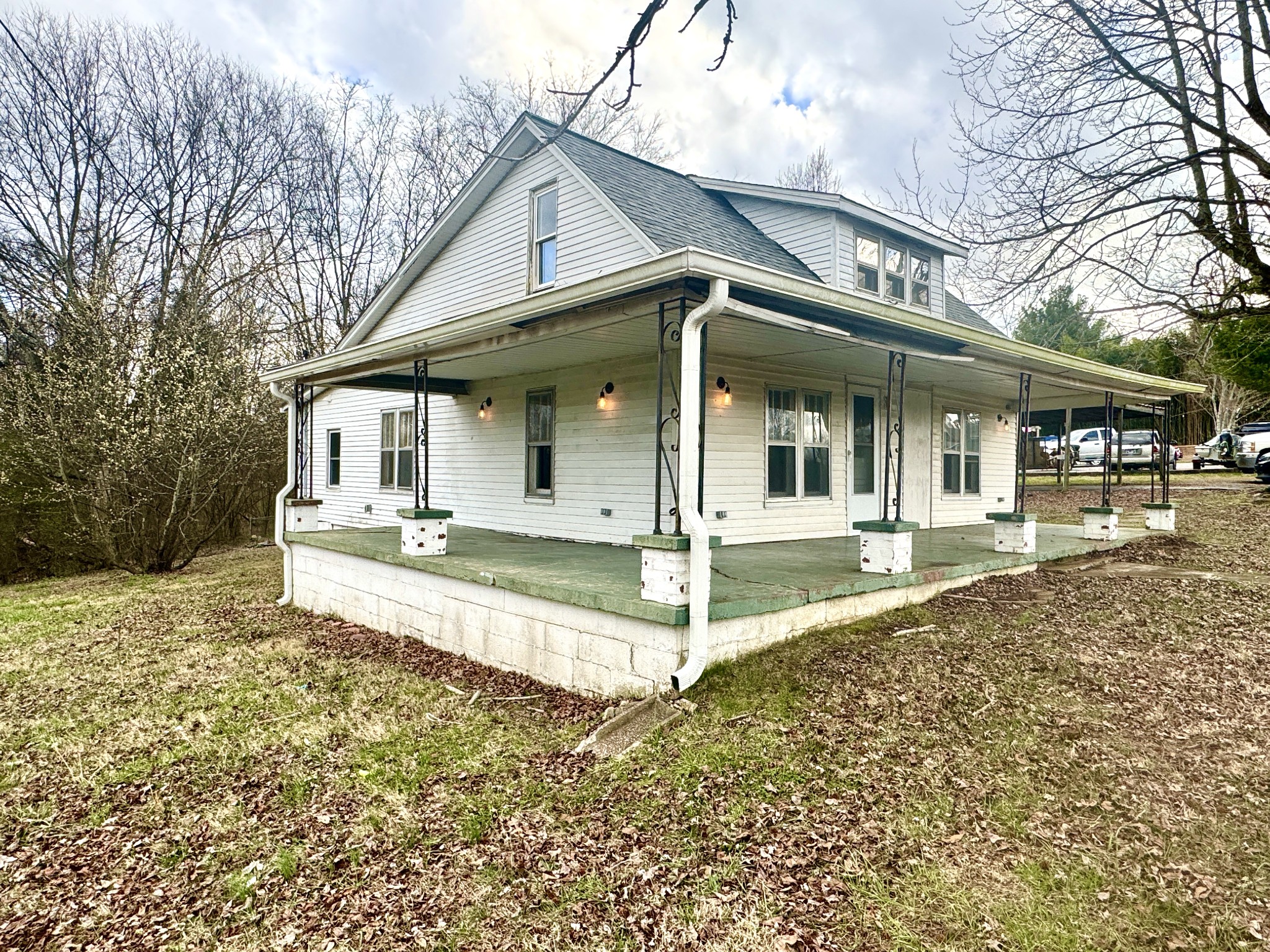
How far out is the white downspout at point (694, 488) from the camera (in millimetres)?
4121

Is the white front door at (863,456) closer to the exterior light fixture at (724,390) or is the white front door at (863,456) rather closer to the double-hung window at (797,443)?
Result: the double-hung window at (797,443)

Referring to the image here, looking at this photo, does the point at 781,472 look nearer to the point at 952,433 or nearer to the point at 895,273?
the point at 895,273

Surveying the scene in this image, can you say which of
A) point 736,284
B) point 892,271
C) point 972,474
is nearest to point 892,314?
point 736,284

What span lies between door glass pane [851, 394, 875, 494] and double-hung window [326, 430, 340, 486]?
34.6ft

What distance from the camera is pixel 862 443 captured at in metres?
9.55

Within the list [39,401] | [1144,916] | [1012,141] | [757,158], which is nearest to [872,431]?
[1012,141]

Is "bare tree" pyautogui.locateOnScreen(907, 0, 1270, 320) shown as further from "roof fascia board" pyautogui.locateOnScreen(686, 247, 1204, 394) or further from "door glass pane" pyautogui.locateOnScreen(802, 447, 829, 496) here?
"door glass pane" pyautogui.locateOnScreen(802, 447, 829, 496)

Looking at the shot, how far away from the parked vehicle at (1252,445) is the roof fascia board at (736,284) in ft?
43.2

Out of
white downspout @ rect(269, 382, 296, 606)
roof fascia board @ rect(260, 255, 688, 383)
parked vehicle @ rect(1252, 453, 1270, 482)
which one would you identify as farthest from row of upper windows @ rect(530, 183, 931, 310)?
parked vehicle @ rect(1252, 453, 1270, 482)

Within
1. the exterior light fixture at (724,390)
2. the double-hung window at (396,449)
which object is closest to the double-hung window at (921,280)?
the exterior light fixture at (724,390)

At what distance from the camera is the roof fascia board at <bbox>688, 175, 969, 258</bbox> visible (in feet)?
30.0

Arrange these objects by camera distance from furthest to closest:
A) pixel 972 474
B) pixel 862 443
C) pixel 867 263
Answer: pixel 972 474, pixel 867 263, pixel 862 443

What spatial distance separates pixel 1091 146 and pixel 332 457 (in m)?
13.9

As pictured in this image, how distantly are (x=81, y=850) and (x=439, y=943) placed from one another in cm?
200
